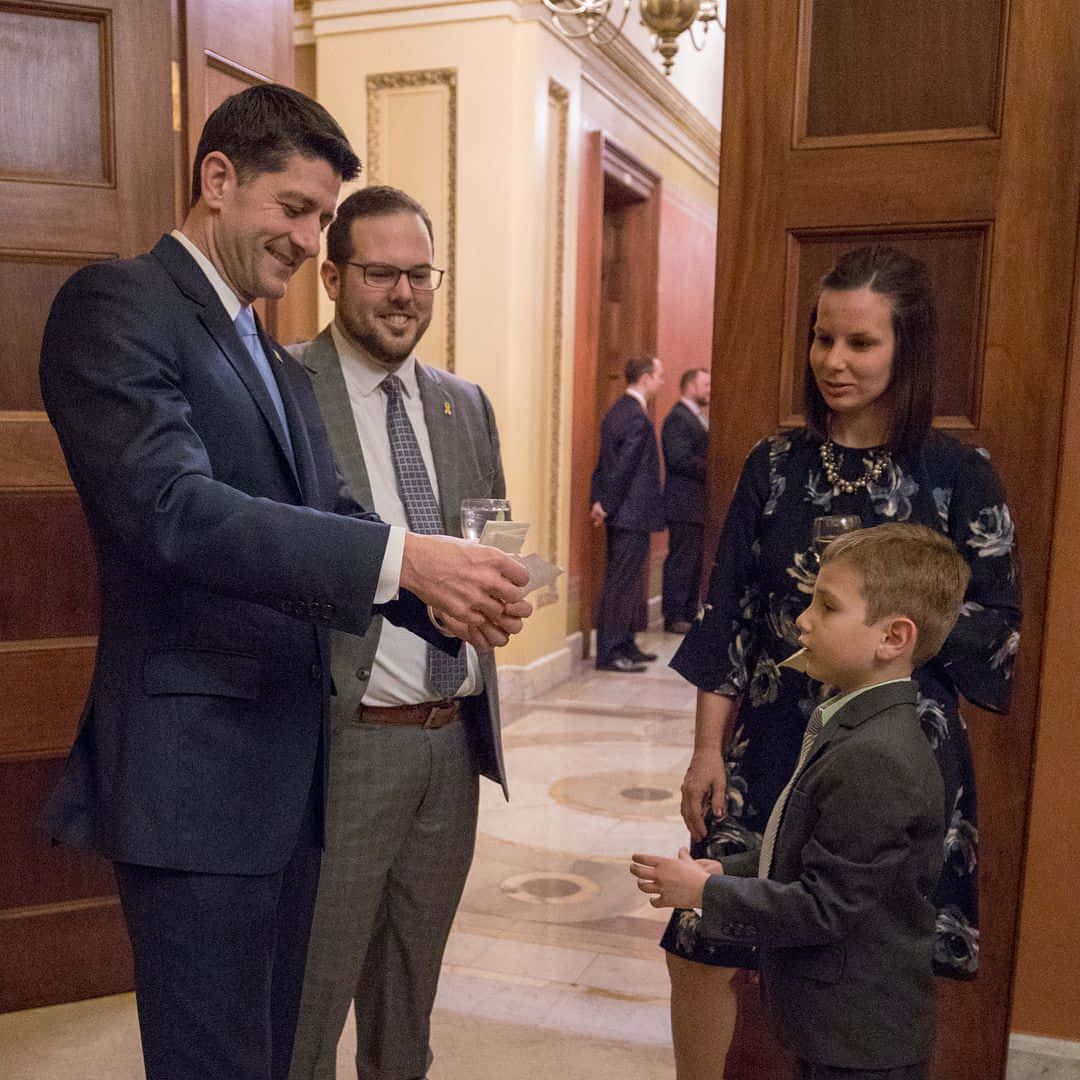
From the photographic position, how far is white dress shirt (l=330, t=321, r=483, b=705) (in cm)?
208

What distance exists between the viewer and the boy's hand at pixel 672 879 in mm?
1571

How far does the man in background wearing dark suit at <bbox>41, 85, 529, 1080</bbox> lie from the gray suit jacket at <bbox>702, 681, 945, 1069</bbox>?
0.48 m

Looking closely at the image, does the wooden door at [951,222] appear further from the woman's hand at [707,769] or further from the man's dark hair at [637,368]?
the man's dark hair at [637,368]

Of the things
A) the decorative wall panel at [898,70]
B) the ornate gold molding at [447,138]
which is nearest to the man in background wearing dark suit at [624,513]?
the ornate gold molding at [447,138]

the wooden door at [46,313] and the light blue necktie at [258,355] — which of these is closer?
the light blue necktie at [258,355]

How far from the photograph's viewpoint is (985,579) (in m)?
1.95

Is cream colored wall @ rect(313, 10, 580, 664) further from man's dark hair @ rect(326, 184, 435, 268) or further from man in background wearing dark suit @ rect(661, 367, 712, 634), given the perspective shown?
man's dark hair @ rect(326, 184, 435, 268)

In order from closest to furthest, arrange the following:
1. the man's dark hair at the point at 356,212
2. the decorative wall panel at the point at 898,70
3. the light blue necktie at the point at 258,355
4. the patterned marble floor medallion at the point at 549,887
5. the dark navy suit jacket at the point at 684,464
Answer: the light blue necktie at the point at 258,355, the man's dark hair at the point at 356,212, the decorative wall panel at the point at 898,70, the patterned marble floor medallion at the point at 549,887, the dark navy suit jacket at the point at 684,464

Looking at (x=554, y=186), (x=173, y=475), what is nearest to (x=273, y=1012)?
(x=173, y=475)

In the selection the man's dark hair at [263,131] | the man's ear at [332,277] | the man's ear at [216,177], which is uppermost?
the man's dark hair at [263,131]

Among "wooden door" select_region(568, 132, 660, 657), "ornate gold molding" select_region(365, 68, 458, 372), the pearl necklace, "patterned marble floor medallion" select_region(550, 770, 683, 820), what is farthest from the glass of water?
"wooden door" select_region(568, 132, 660, 657)

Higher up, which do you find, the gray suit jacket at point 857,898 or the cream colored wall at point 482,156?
the cream colored wall at point 482,156

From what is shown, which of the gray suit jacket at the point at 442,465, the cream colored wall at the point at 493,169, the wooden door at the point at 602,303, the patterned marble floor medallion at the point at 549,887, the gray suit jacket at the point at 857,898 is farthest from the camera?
the wooden door at the point at 602,303

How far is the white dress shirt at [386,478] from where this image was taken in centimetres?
208
